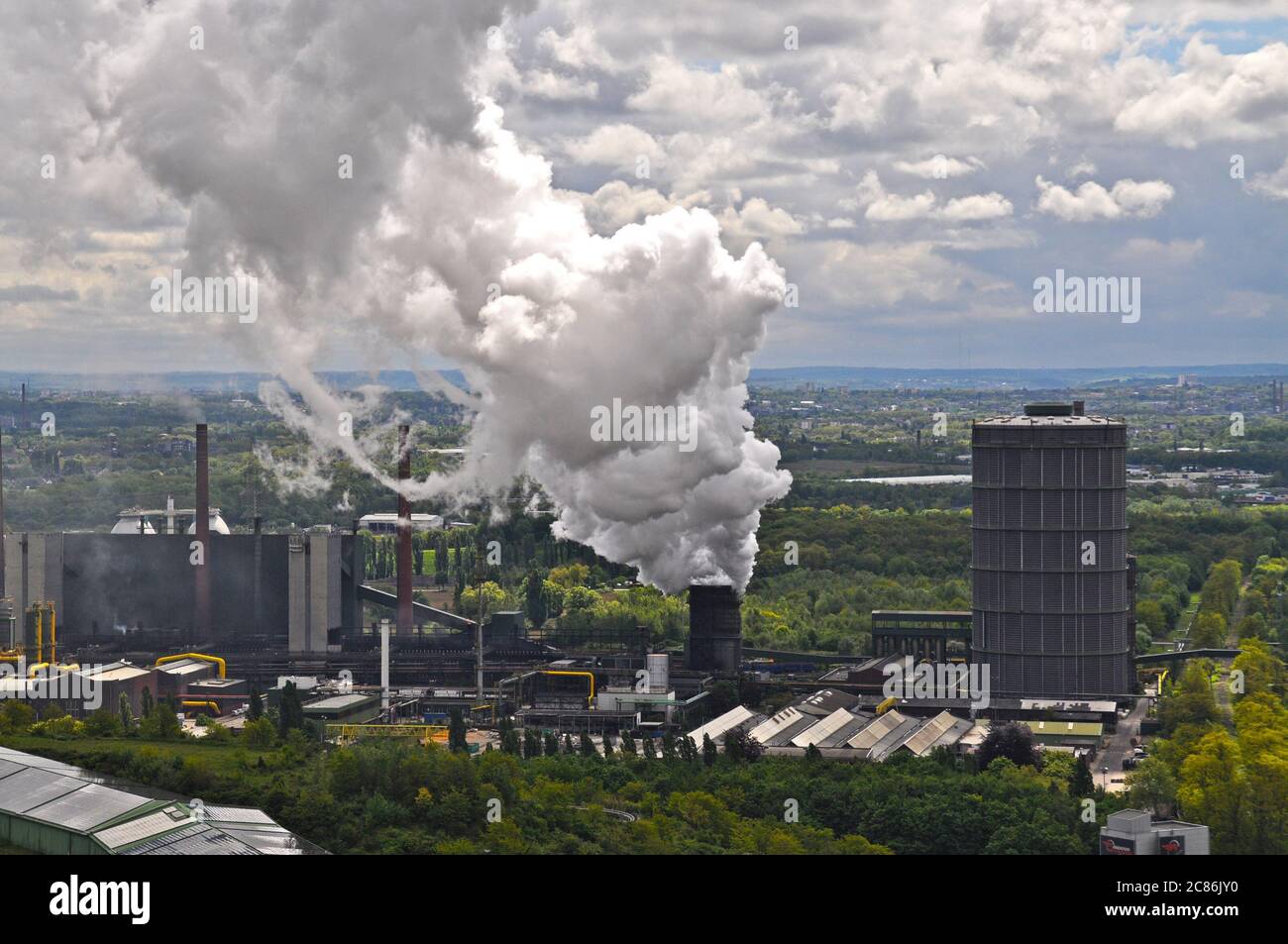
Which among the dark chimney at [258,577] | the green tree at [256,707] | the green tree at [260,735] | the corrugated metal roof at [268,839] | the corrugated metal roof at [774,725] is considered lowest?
the corrugated metal roof at [774,725]

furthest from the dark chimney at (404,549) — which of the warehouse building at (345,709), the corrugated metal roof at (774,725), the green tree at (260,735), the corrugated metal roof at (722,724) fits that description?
the green tree at (260,735)

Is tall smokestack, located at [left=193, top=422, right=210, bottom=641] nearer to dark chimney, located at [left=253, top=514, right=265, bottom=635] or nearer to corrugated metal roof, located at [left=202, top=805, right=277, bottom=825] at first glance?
dark chimney, located at [left=253, top=514, right=265, bottom=635]

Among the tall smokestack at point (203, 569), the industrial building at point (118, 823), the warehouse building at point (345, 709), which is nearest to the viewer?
the industrial building at point (118, 823)

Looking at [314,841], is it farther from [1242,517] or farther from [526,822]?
[1242,517]

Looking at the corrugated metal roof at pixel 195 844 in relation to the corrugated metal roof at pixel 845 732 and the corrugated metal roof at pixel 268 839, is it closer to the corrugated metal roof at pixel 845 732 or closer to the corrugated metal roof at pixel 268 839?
the corrugated metal roof at pixel 268 839

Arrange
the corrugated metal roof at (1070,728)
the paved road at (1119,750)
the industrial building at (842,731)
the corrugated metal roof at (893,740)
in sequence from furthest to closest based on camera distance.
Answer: the corrugated metal roof at (1070,728)
the industrial building at (842,731)
the corrugated metal roof at (893,740)
the paved road at (1119,750)

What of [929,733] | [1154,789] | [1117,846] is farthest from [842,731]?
[1117,846]
